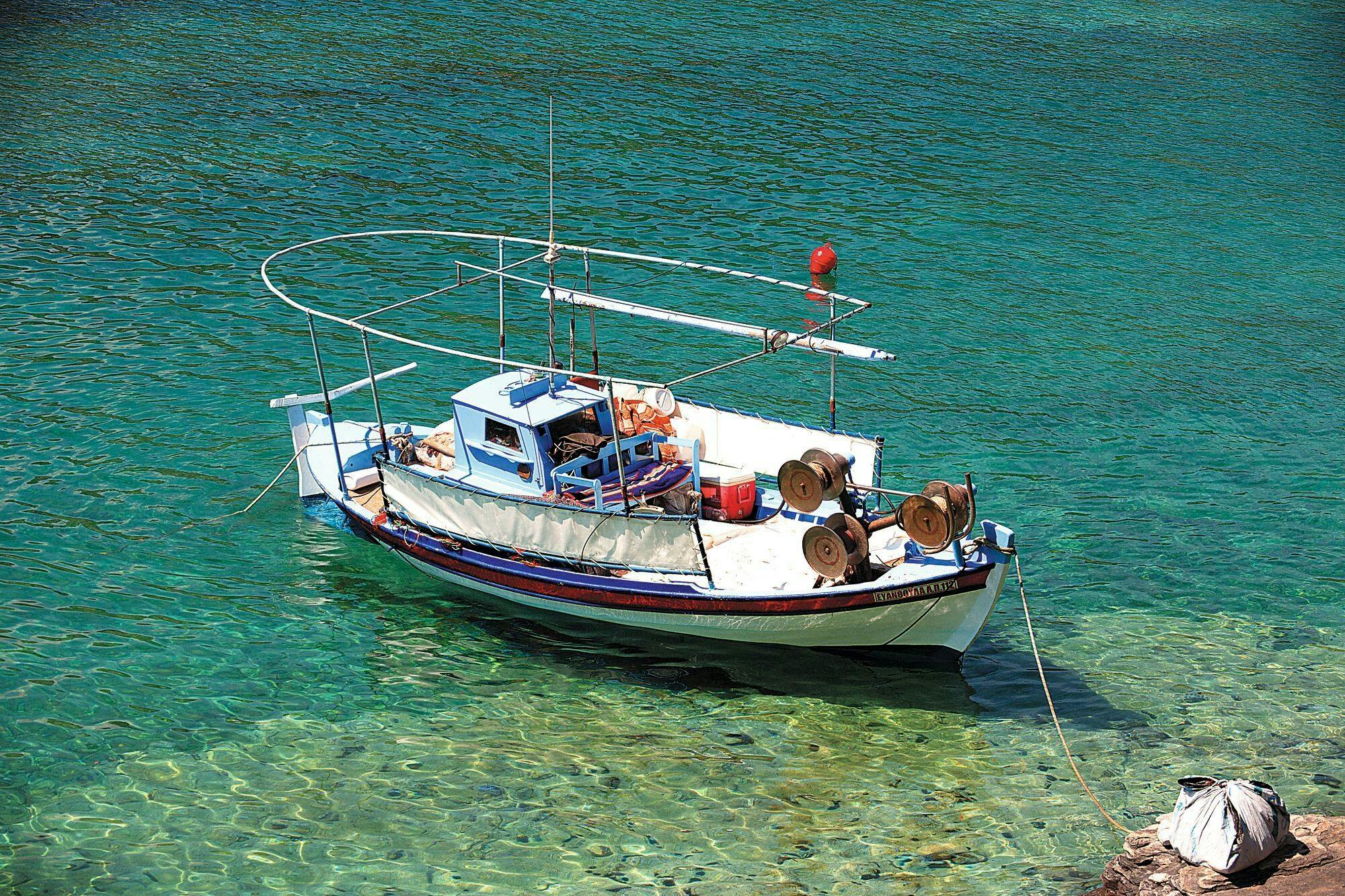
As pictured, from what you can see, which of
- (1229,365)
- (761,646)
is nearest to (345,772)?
(761,646)

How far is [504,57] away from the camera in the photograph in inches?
2008

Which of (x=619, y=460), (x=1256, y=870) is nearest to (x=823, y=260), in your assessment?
(x=619, y=460)

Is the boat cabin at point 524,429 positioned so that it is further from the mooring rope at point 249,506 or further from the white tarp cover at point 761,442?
the mooring rope at point 249,506

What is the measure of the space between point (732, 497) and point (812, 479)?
215 cm

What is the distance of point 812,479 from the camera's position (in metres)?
18.7

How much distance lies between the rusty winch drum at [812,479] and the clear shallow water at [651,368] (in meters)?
2.42

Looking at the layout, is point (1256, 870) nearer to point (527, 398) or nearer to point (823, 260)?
point (527, 398)

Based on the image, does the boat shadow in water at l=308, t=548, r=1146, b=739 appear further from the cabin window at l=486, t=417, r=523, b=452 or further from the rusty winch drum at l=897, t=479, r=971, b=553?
the cabin window at l=486, t=417, r=523, b=452

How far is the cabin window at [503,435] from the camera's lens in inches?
827

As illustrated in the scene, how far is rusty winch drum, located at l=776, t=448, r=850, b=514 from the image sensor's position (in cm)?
1872

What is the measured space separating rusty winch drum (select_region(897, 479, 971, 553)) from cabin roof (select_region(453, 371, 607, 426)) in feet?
19.4

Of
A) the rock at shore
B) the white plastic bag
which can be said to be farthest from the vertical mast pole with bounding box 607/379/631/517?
the white plastic bag

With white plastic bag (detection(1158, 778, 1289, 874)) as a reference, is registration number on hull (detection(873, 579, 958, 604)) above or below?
above

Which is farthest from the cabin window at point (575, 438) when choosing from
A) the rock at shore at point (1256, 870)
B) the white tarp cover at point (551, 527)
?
the rock at shore at point (1256, 870)
